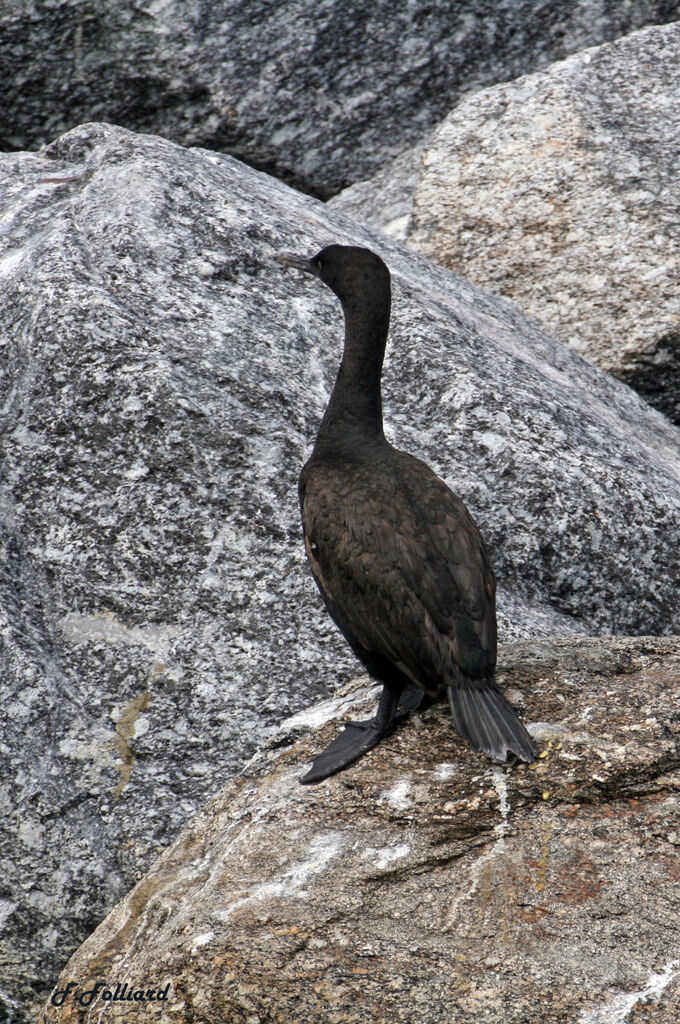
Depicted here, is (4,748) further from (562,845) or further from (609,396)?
(609,396)

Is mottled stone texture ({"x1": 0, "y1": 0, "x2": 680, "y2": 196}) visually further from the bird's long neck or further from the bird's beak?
the bird's long neck

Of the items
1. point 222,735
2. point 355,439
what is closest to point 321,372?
point 355,439

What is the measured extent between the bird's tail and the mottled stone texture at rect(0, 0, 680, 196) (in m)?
6.90

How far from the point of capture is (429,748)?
432 cm

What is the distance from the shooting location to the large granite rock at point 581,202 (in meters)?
7.98

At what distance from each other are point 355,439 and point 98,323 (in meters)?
1.63

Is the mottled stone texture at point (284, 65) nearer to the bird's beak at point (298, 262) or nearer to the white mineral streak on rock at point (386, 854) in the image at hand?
the bird's beak at point (298, 262)

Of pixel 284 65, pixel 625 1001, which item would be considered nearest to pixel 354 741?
pixel 625 1001

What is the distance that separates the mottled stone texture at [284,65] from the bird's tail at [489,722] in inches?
272

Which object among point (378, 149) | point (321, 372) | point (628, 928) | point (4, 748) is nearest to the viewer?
point (628, 928)

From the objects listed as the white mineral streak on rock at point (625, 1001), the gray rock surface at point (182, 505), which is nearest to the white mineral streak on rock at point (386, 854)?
the white mineral streak on rock at point (625, 1001)

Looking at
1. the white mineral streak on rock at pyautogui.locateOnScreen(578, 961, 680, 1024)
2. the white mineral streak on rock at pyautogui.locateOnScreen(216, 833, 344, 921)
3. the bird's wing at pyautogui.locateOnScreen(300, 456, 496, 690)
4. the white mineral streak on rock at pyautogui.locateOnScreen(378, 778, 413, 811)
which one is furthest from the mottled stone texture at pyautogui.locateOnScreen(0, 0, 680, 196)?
the white mineral streak on rock at pyautogui.locateOnScreen(578, 961, 680, 1024)

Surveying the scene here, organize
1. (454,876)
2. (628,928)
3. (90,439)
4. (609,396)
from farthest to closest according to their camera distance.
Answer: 1. (609,396)
2. (90,439)
3. (454,876)
4. (628,928)

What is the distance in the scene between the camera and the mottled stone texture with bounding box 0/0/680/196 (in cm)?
948
